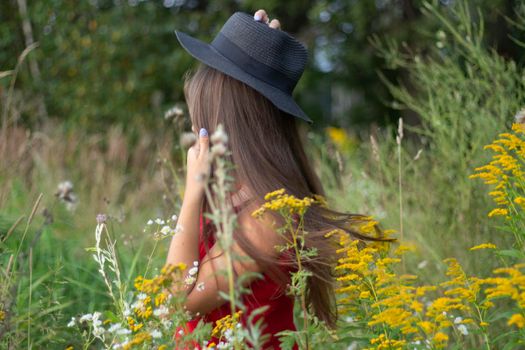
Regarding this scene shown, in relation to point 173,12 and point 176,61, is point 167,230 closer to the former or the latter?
point 176,61

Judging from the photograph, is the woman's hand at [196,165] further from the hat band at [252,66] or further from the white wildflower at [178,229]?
the hat band at [252,66]

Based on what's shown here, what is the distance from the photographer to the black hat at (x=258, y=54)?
7.58 feet

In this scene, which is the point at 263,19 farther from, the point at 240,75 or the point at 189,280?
the point at 189,280

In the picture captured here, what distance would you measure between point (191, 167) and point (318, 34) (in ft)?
34.3

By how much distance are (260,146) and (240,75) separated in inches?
9.1

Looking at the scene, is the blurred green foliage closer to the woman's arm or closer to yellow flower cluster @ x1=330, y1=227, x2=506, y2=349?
the woman's arm

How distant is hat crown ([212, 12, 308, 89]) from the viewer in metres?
2.37

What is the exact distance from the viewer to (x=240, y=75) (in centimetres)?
226

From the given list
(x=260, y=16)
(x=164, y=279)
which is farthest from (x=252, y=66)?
(x=164, y=279)

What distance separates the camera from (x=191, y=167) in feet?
7.11

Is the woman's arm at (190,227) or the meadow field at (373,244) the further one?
the woman's arm at (190,227)

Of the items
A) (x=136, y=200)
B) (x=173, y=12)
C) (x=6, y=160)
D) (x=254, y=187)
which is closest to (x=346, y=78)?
(x=173, y=12)

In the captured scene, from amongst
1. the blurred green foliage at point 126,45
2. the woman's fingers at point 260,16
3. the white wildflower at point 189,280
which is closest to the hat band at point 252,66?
the woman's fingers at point 260,16

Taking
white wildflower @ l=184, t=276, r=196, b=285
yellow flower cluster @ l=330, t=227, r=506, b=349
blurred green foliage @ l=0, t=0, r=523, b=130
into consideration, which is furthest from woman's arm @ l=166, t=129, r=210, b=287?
blurred green foliage @ l=0, t=0, r=523, b=130
